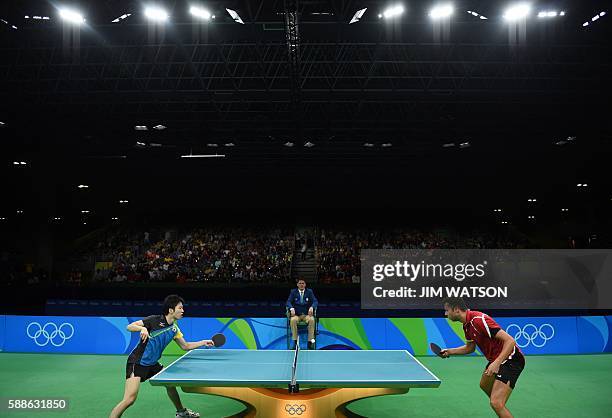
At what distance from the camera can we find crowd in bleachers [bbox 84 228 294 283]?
25484 mm

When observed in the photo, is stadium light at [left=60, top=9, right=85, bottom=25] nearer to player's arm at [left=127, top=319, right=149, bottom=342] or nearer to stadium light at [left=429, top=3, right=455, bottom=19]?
stadium light at [left=429, top=3, right=455, bottom=19]

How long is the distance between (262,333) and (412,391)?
4.73 metres

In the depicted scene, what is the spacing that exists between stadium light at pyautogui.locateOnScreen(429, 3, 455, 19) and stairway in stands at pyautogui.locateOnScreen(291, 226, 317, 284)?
16.1 meters

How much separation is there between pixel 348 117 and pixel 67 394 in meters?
14.7

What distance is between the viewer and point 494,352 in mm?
5711

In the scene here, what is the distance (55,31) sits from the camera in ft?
42.8

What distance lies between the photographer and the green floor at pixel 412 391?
7.26 m

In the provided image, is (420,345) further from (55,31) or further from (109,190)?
(109,190)

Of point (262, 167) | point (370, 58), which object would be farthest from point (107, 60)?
point (262, 167)

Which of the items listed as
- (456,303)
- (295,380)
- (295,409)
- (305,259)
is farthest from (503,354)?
(305,259)

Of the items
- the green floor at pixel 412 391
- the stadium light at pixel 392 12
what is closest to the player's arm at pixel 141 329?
the green floor at pixel 412 391

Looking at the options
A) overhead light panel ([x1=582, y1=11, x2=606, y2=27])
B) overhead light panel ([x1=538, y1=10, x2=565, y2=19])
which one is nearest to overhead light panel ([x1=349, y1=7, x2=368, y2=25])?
overhead light panel ([x1=538, y1=10, x2=565, y2=19])

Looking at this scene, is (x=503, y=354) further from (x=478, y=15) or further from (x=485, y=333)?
(x=478, y=15)

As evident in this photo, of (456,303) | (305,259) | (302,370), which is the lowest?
(305,259)
